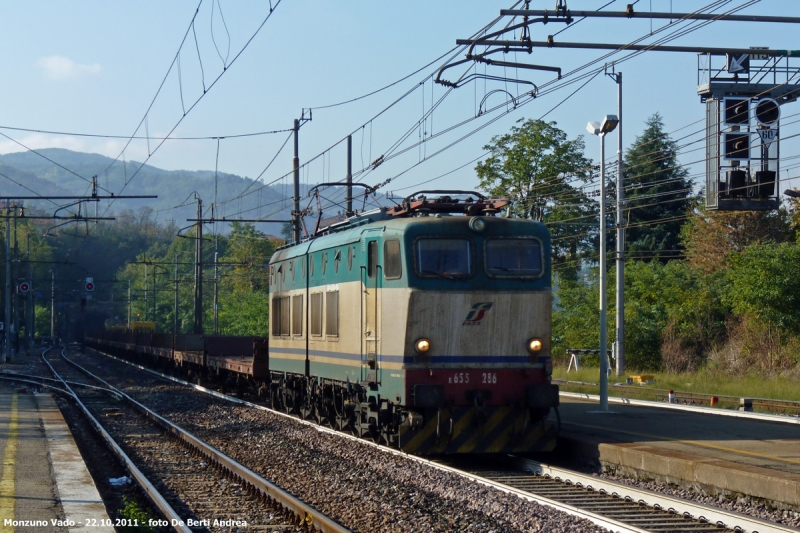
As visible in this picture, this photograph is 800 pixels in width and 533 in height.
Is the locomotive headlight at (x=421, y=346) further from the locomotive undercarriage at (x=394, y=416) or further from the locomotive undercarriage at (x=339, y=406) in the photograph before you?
the locomotive undercarriage at (x=339, y=406)

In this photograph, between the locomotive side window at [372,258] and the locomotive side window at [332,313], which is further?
the locomotive side window at [332,313]

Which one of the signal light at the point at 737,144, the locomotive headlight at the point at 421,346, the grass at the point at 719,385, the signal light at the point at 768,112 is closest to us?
the locomotive headlight at the point at 421,346

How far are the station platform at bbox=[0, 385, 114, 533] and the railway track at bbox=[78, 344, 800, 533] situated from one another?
14.9ft

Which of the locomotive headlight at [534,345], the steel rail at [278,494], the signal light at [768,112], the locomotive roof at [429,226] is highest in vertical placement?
the signal light at [768,112]

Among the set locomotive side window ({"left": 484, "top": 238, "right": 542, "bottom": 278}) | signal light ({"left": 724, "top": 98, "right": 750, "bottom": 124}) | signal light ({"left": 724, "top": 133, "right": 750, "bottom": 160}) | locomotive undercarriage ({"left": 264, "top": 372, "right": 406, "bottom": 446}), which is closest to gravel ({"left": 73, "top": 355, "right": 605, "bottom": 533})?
locomotive undercarriage ({"left": 264, "top": 372, "right": 406, "bottom": 446})

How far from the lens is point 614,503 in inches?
403

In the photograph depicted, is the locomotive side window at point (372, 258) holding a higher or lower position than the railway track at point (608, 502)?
higher

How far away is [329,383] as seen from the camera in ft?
54.5

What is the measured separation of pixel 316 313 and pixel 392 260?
4.34 m

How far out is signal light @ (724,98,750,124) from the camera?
22.1m

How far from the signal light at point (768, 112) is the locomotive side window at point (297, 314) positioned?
1154cm

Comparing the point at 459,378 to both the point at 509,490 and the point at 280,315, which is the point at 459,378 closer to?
the point at 509,490

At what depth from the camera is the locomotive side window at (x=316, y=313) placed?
17.2 metres

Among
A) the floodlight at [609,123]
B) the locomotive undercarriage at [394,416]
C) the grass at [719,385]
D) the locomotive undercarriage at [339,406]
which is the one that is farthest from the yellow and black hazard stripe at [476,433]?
the grass at [719,385]
